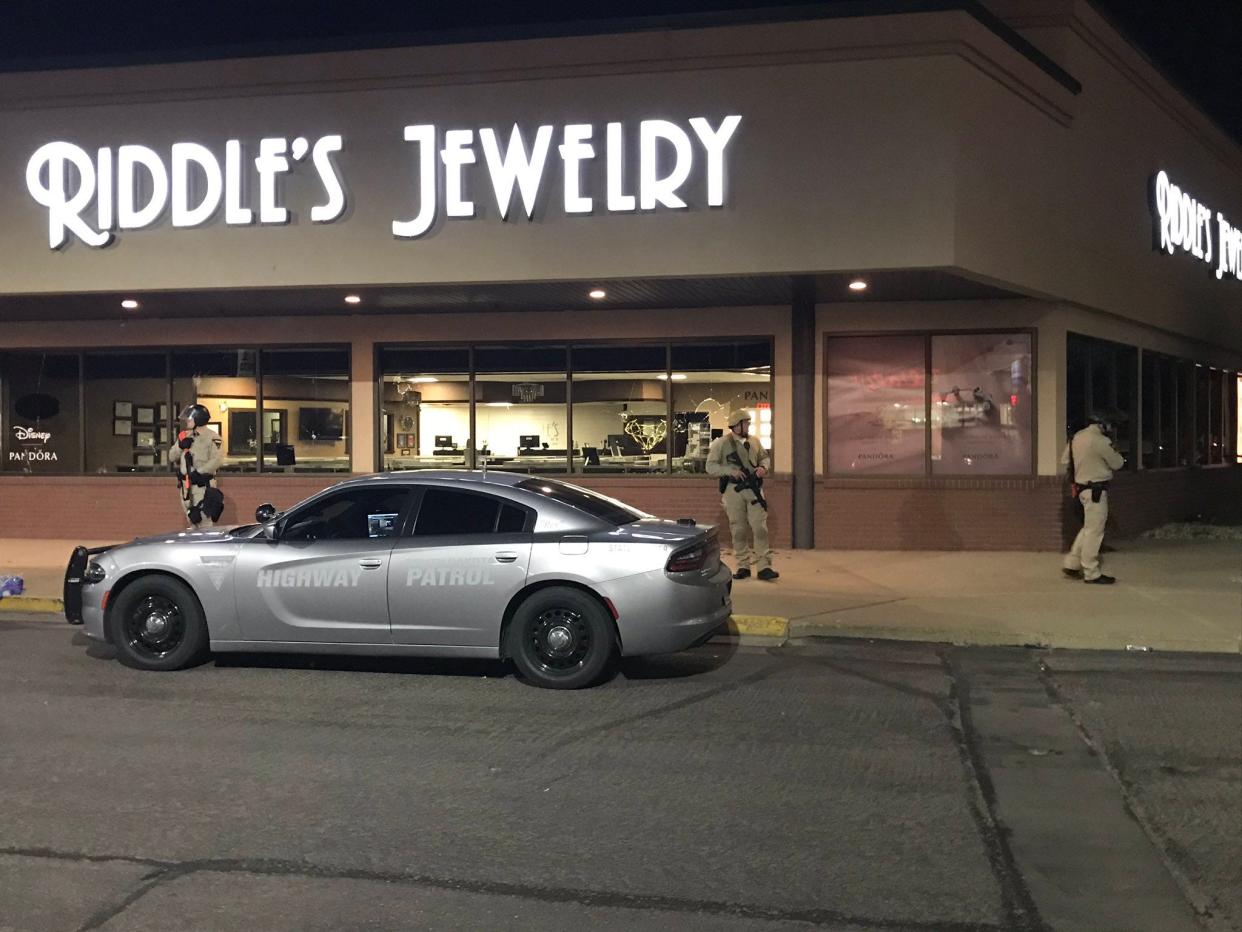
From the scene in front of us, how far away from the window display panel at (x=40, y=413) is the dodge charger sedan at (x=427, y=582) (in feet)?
31.6

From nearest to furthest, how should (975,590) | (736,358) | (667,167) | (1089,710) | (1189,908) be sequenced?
(1189,908)
(1089,710)
(975,590)
(667,167)
(736,358)

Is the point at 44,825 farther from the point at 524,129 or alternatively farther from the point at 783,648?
the point at 524,129

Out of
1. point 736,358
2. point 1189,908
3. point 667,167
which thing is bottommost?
point 1189,908

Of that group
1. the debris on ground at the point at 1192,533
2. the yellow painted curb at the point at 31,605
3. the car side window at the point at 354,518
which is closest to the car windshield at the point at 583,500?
the car side window at the point at 354,518

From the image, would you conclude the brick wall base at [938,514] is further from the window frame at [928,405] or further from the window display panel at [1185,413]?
the window display panel at [1185,413]

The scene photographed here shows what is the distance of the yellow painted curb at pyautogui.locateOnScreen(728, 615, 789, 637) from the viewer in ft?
34.4

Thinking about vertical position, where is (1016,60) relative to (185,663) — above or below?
above

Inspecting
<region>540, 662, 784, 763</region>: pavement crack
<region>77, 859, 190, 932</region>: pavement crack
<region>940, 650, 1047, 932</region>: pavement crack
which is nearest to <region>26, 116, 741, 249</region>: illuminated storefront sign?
<region>540, 662, 784, 763</region>: pavement crack

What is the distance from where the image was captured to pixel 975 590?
12.6 meters

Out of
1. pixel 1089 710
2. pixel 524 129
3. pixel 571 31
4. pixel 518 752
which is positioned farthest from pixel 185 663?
pixel 571 31

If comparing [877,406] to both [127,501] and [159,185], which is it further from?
[127,501]

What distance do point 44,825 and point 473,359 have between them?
11679 mm

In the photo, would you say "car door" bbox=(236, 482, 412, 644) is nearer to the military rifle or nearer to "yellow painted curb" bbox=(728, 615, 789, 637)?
"yellow painted curb" bbox=(728, 615, 789, 637)

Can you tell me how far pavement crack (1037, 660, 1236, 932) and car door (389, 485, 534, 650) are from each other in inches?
149
